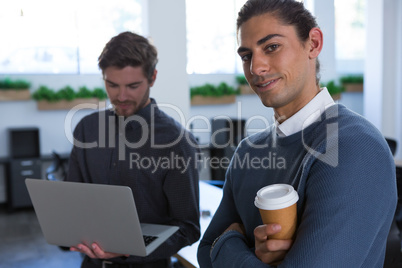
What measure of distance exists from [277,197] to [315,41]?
1.51 feet

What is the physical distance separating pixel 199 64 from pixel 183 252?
6.02m

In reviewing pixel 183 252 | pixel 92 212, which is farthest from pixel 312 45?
pixel 183 252

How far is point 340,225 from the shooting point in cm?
91

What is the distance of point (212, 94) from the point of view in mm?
7523

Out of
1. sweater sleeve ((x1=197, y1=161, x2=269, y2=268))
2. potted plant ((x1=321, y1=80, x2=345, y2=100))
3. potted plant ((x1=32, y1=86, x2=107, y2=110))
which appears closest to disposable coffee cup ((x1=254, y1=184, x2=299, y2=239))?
sweater sleeve ((x1=197, y1=161, x2=269, y2=268))

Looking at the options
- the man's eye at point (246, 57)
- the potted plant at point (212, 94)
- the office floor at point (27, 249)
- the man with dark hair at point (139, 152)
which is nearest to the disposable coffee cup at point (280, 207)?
the man's eye at point (246, 57)

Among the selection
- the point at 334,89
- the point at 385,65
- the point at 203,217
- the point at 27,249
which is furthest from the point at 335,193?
the point at 334,89

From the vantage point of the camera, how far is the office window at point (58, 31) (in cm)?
651

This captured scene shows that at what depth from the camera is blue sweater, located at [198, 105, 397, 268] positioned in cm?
91

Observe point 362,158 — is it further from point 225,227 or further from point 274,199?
point 225,227

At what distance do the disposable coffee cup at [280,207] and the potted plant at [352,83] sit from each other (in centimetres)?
821

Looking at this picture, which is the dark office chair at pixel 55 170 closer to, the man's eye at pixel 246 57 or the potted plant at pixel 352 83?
the man's eye at pixel 246 57

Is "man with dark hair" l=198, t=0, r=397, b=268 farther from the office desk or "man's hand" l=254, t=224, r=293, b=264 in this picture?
the office desk

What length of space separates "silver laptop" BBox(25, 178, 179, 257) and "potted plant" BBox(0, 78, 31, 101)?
205 inches
